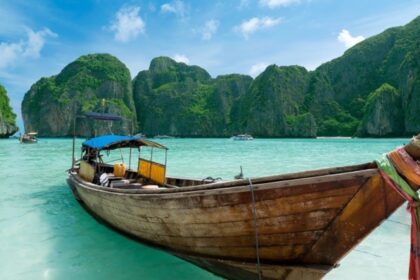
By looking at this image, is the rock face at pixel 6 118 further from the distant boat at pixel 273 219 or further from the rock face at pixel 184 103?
the distant boat at pixel 273 219

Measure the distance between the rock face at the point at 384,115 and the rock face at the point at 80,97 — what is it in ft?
317

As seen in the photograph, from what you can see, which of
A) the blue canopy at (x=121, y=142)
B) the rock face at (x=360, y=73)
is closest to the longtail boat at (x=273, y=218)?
the blue canopy at (x=121, y=142)

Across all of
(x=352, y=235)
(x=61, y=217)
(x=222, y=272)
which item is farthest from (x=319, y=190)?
(x=61, y=217)

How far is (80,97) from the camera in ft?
499

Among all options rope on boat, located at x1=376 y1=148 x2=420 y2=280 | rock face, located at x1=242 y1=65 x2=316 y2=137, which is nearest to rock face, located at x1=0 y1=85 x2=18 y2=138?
rock face, located at x1=242 y1=65 x2=316 y2=137

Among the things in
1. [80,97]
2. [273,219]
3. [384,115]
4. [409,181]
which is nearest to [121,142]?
[273,219]

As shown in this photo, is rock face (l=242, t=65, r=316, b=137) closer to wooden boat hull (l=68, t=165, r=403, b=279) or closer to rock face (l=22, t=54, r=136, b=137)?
rock face (l=22, t=54, r=136, b=137)

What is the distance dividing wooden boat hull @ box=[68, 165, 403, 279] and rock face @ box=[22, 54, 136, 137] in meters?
140

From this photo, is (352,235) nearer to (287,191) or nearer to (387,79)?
(287,191)

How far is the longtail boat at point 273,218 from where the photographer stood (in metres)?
4.12

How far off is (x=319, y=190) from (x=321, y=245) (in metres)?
0.89

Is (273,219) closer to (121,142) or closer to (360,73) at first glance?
(121,142)

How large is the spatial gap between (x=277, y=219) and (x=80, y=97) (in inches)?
6354

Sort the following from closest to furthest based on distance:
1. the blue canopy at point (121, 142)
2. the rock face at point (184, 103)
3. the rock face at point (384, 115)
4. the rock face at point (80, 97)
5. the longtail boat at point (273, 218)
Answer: the longtail boat at point (273, 218), the blue canopy at point (121, 142), the rock face at point (384, 115), the rock face at point (80, 97), the rock face at point (184, 103)
